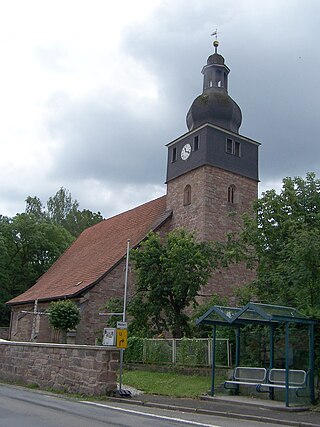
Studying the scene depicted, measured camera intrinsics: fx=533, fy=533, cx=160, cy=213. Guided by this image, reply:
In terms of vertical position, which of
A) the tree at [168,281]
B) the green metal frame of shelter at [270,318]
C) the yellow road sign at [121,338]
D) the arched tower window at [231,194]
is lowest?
the yellow road sign at [121,338]

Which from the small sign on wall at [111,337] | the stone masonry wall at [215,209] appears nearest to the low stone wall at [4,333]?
the stone masonry wall at [215,209]

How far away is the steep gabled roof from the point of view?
100ft

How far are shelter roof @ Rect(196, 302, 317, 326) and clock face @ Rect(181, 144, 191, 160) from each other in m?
18.4

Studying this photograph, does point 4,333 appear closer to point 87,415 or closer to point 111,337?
point 111,337

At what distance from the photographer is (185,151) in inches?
1303

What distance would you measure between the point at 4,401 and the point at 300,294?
26.1 feet

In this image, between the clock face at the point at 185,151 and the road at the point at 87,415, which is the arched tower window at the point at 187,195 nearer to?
the clock face at the point at 185,151

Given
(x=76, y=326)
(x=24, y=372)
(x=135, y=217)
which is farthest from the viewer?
(x=135, y=217)

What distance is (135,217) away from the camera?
36.3 m

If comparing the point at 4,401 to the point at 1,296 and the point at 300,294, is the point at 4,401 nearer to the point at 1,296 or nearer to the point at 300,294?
the point at 300,294

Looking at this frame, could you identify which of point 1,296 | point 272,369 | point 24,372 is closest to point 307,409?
point 272,369

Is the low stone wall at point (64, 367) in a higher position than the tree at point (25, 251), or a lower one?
lower

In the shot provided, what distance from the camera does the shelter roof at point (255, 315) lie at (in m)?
12.9

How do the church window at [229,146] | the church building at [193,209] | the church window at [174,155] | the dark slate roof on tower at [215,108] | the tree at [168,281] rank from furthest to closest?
the church window at [174,155], the dark slate roof on tower at [215,108], the church window at [229,146], the church building at [193,209], the tree at [168,281]
